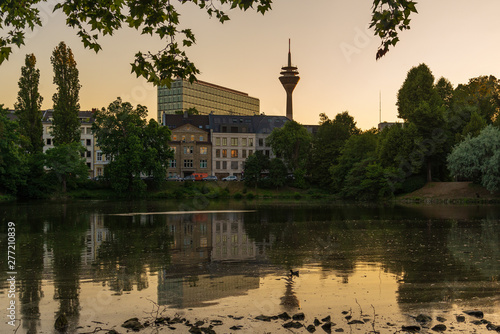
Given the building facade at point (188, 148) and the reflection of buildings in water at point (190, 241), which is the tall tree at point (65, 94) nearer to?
the building facade at point (188, 148)

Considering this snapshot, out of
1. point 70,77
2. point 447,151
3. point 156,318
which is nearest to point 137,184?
point 70,77

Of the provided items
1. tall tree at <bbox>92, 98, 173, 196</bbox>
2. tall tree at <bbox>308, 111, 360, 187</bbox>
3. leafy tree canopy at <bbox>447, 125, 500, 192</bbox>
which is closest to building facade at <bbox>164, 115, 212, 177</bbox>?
tall tree at <bbox>92, 98, 173, 196</bbox>

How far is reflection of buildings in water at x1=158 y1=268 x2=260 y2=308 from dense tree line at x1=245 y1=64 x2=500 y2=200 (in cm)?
6368

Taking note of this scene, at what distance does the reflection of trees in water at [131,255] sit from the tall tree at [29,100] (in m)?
59.8

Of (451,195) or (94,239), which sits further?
(451,195)

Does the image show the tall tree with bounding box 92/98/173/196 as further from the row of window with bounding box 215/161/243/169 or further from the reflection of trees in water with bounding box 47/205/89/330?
the reflection of trees in water with bounding box 47/205/89/330

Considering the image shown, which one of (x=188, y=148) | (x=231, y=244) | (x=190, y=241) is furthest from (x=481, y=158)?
(x=188, y=148)

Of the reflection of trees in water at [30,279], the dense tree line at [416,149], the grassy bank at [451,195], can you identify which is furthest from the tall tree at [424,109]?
the reflection of trees in water at [30,279]

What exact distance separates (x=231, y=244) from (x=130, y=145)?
70961 mm

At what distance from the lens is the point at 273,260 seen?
829 inches

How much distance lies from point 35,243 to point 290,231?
51.5 ft

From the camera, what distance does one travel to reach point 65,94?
91.9m

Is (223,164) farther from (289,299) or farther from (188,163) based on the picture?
(289,299)

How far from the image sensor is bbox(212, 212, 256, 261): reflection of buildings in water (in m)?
22.7
